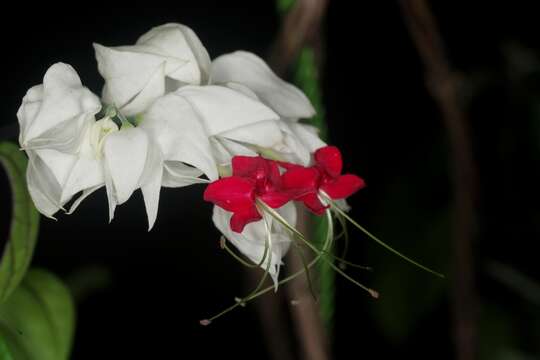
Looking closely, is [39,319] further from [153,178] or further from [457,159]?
[457,159]

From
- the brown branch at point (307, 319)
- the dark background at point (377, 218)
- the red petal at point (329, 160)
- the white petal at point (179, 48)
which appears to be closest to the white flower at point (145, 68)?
the white petal at point (179, 48)

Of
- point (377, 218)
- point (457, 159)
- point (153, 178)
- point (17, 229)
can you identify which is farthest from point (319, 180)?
point (377, 218)

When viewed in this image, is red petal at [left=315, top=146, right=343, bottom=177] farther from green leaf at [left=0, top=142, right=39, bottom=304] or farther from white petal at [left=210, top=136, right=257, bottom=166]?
green leaf at [left=0, top=142, right=39, bottom=304]

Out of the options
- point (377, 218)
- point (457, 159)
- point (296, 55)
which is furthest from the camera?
point (377, 218)

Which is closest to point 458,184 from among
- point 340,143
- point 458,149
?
point 458,149

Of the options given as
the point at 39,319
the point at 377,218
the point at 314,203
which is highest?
the point at 314,203

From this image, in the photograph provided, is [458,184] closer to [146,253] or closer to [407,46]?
[407,46]
